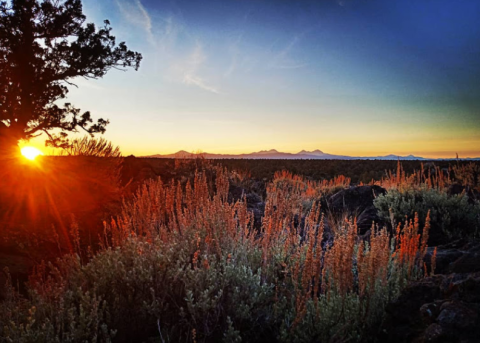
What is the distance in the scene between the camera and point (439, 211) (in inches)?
271

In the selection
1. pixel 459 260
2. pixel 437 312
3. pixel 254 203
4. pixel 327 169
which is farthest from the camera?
pixel 327 169

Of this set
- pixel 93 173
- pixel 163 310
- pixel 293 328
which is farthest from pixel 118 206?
pixel 293 328

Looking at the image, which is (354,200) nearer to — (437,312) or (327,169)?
(437,312)

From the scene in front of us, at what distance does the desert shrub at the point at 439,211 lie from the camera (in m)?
6.57

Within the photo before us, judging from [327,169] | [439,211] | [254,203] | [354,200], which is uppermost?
[439,211]

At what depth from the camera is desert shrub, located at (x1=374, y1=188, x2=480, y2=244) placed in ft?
21.5

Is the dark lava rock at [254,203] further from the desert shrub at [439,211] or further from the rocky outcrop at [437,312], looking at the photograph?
the rocky outcrop at [437,312]

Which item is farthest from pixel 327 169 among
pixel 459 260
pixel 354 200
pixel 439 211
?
pixel 459 260

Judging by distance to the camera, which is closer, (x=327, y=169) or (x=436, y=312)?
(x=436, y=312)

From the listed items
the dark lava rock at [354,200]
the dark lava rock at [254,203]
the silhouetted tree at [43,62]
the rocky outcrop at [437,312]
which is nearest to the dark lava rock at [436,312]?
the rocky outcrop at [437,312]

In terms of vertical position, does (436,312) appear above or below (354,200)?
above

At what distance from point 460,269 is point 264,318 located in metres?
1.82

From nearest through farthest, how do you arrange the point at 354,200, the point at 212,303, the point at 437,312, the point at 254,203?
1. the point at 437,312
2. the point at 212,303
3. the point at 354,200
4. the point at 254,203

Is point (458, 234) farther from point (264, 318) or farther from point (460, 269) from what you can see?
point (264, 318)
